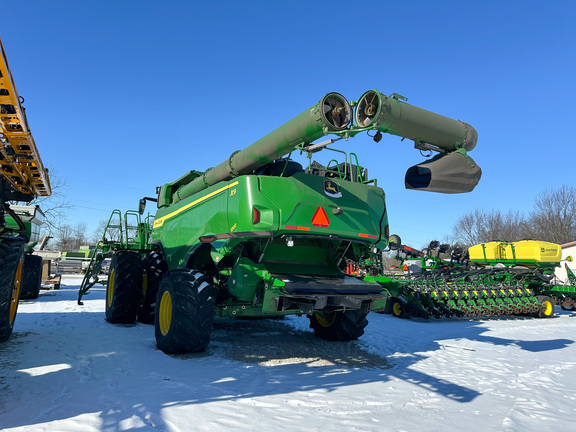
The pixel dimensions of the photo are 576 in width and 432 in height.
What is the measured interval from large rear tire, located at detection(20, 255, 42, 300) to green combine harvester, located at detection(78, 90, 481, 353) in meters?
7.68

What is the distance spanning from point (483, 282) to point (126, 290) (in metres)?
11.0

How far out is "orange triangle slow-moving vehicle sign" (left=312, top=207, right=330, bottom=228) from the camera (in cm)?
525

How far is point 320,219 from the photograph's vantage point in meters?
5.29

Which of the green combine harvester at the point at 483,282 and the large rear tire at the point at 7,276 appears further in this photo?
the green combine harvester at the point at 483,282

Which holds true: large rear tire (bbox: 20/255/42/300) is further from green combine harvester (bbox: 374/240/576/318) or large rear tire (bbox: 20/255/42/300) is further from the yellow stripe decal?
green combine harvester (bbox: 374/240/576/318)

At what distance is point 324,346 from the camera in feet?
21.6

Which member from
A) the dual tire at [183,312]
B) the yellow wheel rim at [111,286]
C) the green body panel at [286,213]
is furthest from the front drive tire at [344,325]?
Result: the yellow wheel rim at [111,286]

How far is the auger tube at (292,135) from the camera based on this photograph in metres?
4.23

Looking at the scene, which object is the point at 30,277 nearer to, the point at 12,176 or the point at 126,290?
the point at 126,290

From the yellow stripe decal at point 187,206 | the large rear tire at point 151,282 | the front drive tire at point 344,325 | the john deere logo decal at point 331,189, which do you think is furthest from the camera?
the large rear tire at point 151,282

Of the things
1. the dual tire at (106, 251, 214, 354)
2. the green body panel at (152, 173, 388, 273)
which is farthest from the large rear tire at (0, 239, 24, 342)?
the green body panel at (152, 173, 388, 273)

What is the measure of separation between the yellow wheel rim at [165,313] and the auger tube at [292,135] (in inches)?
74.4

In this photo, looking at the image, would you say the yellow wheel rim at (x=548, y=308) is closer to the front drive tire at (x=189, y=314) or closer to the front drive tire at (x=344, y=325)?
the front drive tire at (x=344, y=325)

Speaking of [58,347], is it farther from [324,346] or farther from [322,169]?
[322,169]
